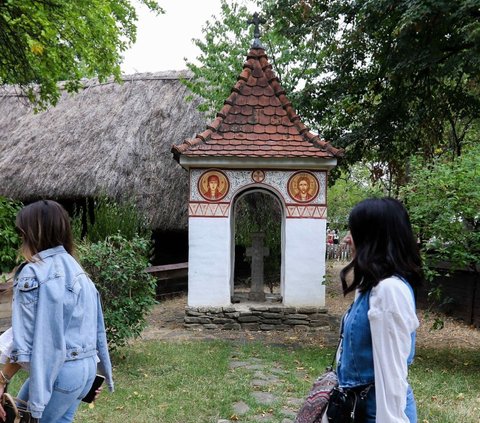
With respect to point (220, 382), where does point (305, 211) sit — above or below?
above

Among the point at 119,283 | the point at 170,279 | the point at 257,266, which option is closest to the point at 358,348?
the point at 119,283

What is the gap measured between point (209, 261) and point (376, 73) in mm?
5099

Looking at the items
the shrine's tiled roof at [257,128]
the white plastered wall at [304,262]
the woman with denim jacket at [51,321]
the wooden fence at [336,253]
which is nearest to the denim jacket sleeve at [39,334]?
the woman with denim jacket at [51,321]

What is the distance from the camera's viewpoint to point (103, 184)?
44.3 feet

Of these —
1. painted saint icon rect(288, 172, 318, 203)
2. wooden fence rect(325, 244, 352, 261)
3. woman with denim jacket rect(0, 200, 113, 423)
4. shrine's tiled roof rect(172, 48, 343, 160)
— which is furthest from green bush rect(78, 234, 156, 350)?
wooden fence rect(325, 244, 352, 261)

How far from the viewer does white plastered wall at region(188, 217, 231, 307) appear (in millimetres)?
9336

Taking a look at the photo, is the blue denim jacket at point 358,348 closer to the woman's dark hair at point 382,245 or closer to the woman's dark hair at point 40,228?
the woman's dark hair at point 382,245

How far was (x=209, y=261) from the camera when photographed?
369 inches

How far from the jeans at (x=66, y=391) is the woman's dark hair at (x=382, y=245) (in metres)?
1.32

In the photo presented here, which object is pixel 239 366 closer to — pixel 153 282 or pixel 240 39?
pixel 153 282

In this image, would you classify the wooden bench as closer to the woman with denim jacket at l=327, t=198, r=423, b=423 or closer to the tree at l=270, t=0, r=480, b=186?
the tree at l=270, t=0, r=480, b=186

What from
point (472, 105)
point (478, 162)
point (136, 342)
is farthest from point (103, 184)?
point (478, 162)

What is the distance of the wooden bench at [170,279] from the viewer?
40.3 ft

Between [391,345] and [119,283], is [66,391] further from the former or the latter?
[119,283]
